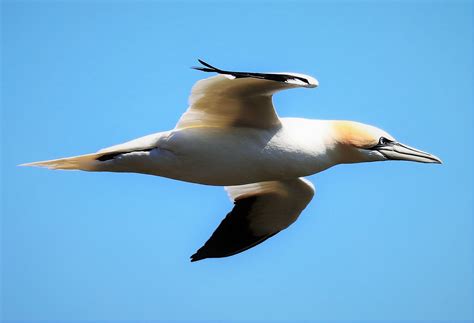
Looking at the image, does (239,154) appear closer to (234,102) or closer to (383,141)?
(234,102)

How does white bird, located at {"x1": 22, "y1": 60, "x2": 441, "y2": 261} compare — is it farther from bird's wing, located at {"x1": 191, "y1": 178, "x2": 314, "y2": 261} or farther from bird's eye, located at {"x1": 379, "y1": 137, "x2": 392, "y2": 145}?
→ bird's wing, located at {"x1": 191, "y1": 178, "x2": 314, "y2": 261}

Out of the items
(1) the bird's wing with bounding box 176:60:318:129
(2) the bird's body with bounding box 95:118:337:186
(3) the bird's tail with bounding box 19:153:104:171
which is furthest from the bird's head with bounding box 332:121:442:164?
(3) the bird's tail with bounding box 19:153:104:171

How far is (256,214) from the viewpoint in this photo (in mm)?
13539

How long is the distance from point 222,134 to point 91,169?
1.43 metres

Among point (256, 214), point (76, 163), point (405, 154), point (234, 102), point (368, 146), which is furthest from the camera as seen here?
point (256, 214)

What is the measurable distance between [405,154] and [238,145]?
7.06 ft

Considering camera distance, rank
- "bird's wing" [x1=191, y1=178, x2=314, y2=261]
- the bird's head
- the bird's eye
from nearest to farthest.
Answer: the bird's head < the bird's eye < "bird's wing" [x1=191, y1=178, x2=314, y2=261]

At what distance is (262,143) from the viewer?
11.7 m

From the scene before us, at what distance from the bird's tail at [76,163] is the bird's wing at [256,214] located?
2155 millimetres

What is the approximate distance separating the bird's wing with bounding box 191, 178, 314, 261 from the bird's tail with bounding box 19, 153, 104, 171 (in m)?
2.16

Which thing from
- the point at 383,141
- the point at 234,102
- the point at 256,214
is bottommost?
the point at 256,214

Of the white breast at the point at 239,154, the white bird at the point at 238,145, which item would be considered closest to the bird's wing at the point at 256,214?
the white bird at the point at 238,145

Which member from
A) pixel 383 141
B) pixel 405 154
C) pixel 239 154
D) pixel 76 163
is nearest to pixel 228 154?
pixel 239 154

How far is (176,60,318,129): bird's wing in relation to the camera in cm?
1116
